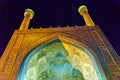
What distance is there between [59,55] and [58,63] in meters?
0.50

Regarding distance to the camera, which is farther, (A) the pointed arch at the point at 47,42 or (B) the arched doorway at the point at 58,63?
(B) the arched doorway at the point at 58,63

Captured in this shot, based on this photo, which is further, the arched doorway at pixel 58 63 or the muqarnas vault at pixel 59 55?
the arched doorway at pixel 58 63

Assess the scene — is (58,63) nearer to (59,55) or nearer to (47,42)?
(59,55)

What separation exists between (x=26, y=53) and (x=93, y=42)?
79.2 inches

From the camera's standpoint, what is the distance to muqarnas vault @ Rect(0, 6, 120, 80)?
5363mm

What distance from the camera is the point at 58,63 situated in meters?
7.32

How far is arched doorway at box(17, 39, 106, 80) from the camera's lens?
572cm

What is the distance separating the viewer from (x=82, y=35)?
6.72 metres

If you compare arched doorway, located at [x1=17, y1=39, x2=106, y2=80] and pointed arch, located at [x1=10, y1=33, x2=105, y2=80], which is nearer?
pointed arch, located at [x1=10, y1=33, x2=105, y2=80]

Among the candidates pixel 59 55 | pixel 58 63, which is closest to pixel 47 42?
pixel 59 55

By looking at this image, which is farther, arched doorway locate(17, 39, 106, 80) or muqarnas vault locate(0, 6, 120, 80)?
arched doorway locate(17, 39, 106, 80)

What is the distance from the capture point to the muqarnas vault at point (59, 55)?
5363 mm

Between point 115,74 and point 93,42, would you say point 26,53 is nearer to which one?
point 93,42

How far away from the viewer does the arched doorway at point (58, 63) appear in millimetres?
5718
